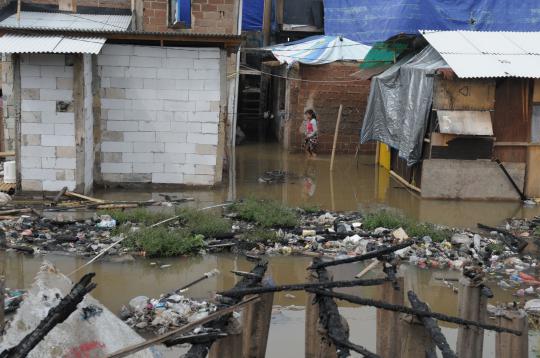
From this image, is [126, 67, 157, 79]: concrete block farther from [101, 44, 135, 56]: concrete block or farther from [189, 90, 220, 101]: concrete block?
[189, 90, 220, 101]: concrete block

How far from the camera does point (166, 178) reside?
13031 mm

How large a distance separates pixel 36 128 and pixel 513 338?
9366 millimetres

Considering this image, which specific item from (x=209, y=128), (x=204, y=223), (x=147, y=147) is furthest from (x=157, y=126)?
(x=204, y=223)

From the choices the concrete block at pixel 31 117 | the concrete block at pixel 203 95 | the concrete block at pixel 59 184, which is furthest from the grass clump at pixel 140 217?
the concrete block at pixel 203 95

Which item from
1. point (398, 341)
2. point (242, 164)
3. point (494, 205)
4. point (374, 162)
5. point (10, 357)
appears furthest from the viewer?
point (374, 162)

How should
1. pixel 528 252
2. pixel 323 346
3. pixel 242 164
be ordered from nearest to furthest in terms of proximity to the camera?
pixel 323 346 → pixel 528 252 → pixel 242 164

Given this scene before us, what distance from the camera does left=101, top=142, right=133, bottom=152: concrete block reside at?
12.8m

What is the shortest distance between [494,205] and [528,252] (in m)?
3.28

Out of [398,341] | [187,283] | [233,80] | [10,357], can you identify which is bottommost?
[187,283]

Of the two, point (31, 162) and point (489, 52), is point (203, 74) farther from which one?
point (489, 52)

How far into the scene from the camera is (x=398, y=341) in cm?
448

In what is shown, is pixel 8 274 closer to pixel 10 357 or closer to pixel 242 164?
pixel 10 357

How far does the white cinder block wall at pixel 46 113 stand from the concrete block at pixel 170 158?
69.4 inches

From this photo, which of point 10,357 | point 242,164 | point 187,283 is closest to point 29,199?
point 187,283
